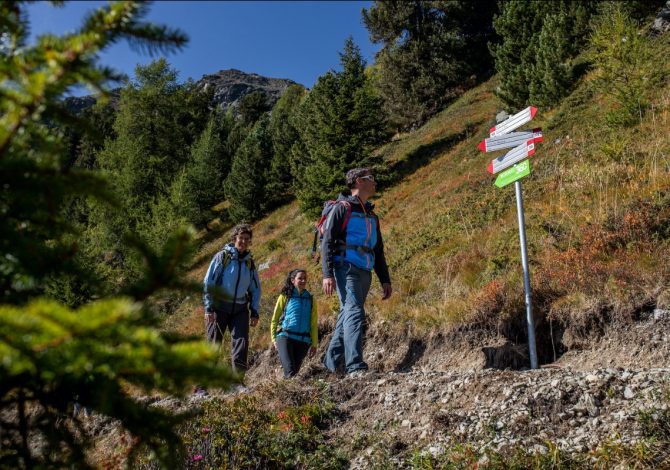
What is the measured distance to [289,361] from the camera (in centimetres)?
543

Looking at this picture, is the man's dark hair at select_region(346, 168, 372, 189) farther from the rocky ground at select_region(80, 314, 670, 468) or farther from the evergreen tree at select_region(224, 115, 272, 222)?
the evergreen tree at select_region(224, 115, 272, 222)

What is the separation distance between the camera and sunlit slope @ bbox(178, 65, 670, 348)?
4.81m

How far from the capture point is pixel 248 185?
31.0m

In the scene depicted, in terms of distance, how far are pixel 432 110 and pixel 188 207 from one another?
16.9m

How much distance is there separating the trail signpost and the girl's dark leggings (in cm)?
244

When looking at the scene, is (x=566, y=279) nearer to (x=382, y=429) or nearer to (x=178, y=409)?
(x=382, y=429)

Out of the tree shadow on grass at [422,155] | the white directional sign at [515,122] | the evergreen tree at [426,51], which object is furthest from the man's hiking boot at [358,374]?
the evergreen tree at [426,51]

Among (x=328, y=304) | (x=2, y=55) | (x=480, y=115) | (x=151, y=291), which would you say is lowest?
(x=328, y=304)

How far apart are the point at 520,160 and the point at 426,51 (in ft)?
102

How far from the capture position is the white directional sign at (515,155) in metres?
4.83

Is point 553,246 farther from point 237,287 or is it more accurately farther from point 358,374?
point 237,287

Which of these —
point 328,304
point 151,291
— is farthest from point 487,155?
point 151,291

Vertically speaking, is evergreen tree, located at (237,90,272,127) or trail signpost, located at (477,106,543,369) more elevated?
evergreen tree, located at (237,90,272,127)

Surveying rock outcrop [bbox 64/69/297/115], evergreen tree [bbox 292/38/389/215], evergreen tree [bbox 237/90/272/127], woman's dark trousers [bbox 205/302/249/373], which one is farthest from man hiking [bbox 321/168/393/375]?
rock outcrop [bbox 64/69/297/115]
